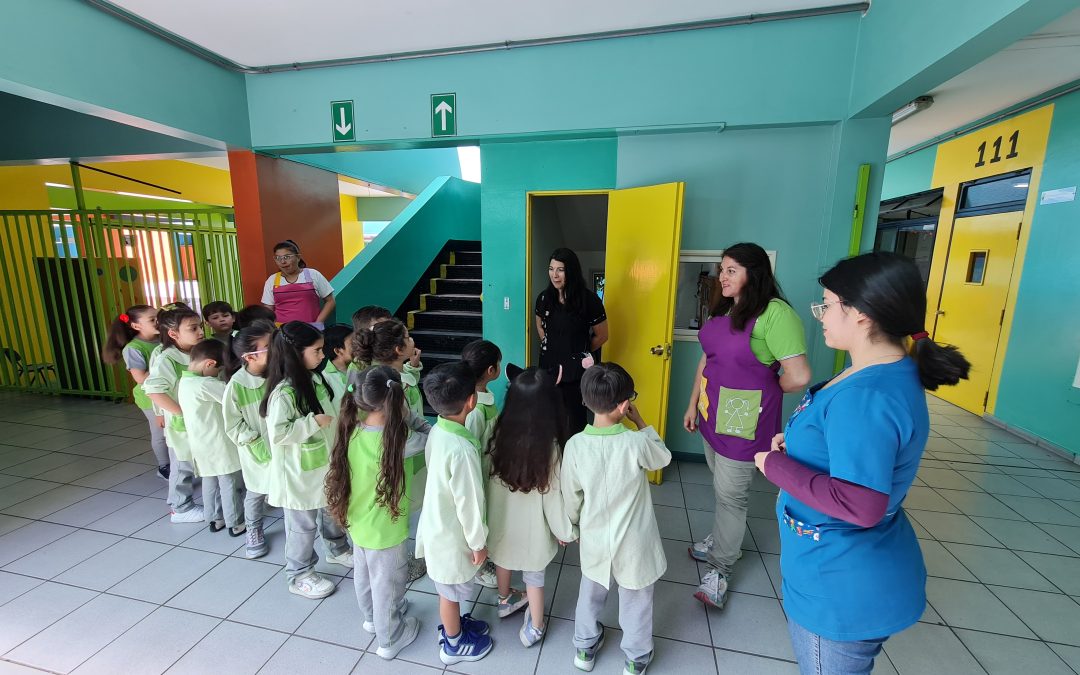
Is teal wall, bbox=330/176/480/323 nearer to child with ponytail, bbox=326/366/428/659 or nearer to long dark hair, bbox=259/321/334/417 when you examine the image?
long dark hair, bbox=259/321/334/417

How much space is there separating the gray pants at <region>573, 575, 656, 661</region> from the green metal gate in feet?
16.7

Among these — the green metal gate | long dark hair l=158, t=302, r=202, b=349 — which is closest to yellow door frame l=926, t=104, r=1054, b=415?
long dark hair l=158, t=302, r=202, b=349

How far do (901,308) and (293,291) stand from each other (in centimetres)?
374

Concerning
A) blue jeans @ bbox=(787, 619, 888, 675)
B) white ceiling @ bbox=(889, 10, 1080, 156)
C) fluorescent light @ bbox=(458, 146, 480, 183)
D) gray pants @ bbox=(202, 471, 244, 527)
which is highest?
fluorescent light @ bbox=(458, 146, 480, 183)

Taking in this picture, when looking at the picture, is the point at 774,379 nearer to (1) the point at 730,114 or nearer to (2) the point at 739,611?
(2) the point at 739,611

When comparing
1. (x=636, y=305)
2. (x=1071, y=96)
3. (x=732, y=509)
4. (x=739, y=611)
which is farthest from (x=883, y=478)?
(x=1071, y=96)

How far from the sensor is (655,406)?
10.8 feet

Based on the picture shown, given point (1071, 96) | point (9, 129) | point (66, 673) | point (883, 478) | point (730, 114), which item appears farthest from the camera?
point (9, 129)

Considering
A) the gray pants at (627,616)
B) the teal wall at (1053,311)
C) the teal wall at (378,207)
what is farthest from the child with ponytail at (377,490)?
the teal wall at (378,207)

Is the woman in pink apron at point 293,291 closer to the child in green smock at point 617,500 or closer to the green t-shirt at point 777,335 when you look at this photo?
the child in green smock at point 617,500

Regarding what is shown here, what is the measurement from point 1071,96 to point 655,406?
449 cm

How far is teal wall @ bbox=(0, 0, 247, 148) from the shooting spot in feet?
8.91

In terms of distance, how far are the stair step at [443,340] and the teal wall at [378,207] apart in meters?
6.21

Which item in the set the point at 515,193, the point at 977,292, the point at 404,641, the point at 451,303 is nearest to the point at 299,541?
the point at 404,641
